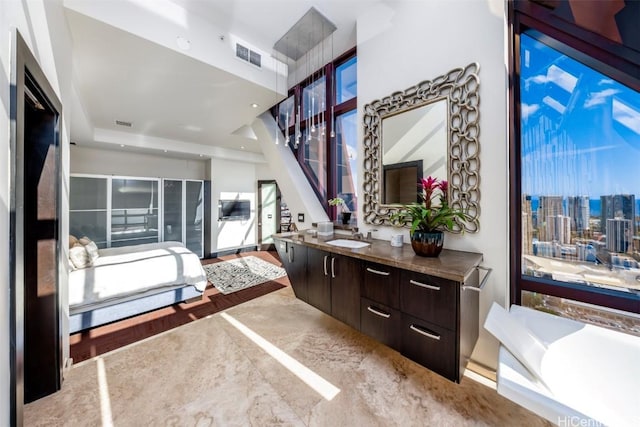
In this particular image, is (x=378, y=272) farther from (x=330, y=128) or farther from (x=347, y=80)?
(x=347, y=80)

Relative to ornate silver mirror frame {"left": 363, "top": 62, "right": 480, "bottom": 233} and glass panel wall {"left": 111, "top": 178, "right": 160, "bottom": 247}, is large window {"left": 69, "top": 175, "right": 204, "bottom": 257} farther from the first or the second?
ornate silver mirror frame {"left": 363, "top": 62, "right": 480, "bottom": 233}

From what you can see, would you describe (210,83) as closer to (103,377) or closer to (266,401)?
(103,377)

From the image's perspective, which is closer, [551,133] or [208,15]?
[551,133]

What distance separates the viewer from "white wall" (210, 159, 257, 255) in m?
5.89

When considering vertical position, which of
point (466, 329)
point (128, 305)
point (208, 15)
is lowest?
point (128, 305)

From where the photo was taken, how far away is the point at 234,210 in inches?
245

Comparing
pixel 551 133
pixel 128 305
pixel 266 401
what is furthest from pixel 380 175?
pixel 128 305

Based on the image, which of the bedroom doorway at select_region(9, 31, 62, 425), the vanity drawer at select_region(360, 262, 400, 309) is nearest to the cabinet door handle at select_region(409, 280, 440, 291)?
the vanity drawer at select_region(360, 262, 400, 309)

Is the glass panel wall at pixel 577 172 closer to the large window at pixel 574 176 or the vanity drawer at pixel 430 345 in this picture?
the large window at pixel 574 176

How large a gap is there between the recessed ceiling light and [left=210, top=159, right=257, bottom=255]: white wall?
383 cm

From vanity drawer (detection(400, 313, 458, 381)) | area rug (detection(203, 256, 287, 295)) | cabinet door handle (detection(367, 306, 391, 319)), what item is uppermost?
cabinet door handle (detection(367, 306, 391, 319))

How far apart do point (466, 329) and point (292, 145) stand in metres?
3.23

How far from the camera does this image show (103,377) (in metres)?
1.77

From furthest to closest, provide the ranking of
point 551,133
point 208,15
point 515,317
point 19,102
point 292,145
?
point 292,145 → point 208,15 → point 551,133 → point 515,317 → point 19,102
